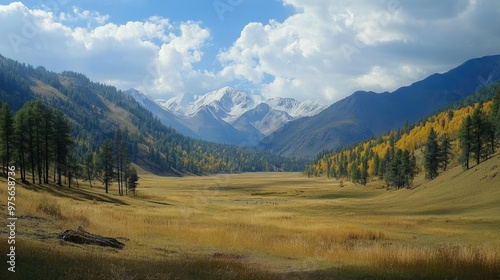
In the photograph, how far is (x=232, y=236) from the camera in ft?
88.8

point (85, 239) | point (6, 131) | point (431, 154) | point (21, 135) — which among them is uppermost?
point (6, 131)

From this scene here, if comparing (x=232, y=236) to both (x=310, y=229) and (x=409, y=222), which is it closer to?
(x=310, y=229)

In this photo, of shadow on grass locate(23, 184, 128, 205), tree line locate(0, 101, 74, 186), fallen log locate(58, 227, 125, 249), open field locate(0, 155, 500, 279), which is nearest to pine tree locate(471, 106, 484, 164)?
open field locate(0, 155, 500, 279)

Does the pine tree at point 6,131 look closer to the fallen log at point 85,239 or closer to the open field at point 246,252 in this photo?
the open field at point 246,252

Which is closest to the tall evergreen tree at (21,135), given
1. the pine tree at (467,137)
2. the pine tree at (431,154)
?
the pine tree at (467,137)

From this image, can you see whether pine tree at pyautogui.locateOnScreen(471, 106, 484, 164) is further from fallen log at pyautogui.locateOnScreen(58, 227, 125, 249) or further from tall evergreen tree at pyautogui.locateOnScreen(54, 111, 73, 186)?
fallen log at pyautogui.locateOnScreen(58, 227, 125, 249)

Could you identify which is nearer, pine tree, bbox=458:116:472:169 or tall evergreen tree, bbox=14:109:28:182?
tall evergreen tree, bbox=14:109:28:182

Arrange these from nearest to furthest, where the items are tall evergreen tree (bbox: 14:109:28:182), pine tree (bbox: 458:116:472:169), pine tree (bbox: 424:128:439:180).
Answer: tall evergreen tree (bbox: 14:109:28:182) < pine tree (bbox: 458:116:472:169) < pine tree (bbox: 424:128:439:180)

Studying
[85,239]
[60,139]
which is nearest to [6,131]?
[60,139]

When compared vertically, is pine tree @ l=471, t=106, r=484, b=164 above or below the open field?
above

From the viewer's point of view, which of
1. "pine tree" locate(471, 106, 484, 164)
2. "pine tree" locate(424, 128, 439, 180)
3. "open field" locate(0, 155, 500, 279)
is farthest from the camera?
"pine tree" locate(424, 128, 439, 180)

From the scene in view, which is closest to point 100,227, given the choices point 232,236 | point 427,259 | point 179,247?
point 179,247

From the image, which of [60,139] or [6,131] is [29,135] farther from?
[60,139]

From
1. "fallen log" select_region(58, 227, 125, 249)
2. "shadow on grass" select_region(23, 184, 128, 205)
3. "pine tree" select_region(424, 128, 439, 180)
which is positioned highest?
"pine tree" select_region(424, 128, 439, 180)
